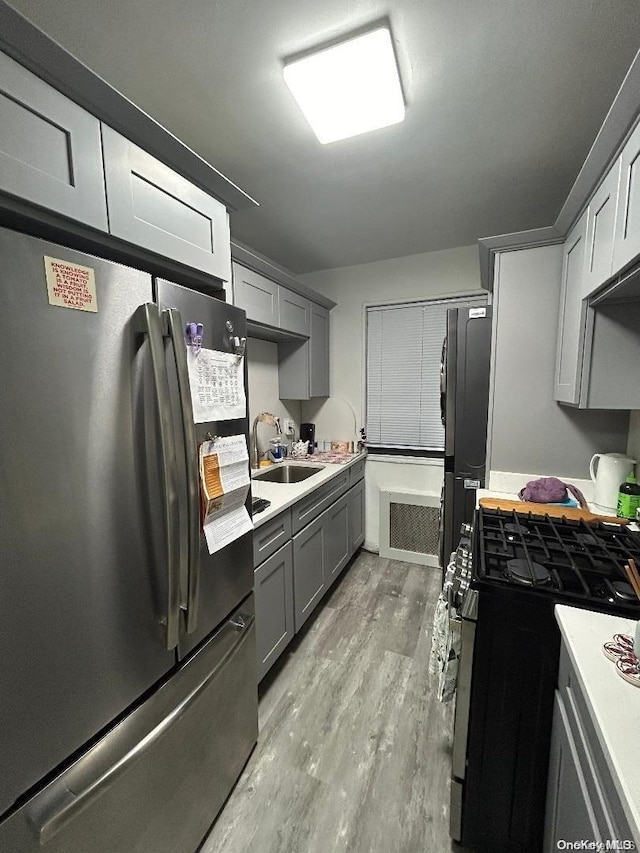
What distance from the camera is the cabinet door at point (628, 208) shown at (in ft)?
3.27

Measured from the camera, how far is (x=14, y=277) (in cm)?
66

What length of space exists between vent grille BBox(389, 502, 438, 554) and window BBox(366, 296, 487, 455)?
19.8 inches

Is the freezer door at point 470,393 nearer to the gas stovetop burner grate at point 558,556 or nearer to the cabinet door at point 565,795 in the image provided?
the gas stovetop burner grate at point 558,556

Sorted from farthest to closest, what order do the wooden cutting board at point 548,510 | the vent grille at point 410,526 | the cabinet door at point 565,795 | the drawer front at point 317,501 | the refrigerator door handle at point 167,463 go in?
the vent grille at point 410,526 < the drawer front at point 317,501 < the wooden cutting board at point 548,510 < the refrigerator door handle at point 167,463 < the cabinet door at point 565,795

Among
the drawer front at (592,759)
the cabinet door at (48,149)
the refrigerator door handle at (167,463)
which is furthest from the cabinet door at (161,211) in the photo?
the drawer front at (592,759)

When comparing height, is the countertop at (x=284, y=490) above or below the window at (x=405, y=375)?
below

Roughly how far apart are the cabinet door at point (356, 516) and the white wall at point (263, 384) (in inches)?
33.6

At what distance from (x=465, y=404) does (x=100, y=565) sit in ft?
7.13

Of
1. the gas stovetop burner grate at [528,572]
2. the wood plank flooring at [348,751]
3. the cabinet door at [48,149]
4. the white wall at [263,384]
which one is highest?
the cabinet door at [48,149]

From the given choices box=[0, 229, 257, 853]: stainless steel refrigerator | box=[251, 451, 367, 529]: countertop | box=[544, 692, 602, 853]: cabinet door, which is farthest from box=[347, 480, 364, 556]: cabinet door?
box=[544, 692, 602, 853]: cabinet door

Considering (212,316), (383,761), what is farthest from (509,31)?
(383,761)

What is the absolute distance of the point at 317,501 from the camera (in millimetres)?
2236

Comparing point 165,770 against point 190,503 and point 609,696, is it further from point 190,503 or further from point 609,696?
point 609,696

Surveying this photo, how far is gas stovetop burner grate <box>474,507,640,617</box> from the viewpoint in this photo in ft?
3.09
